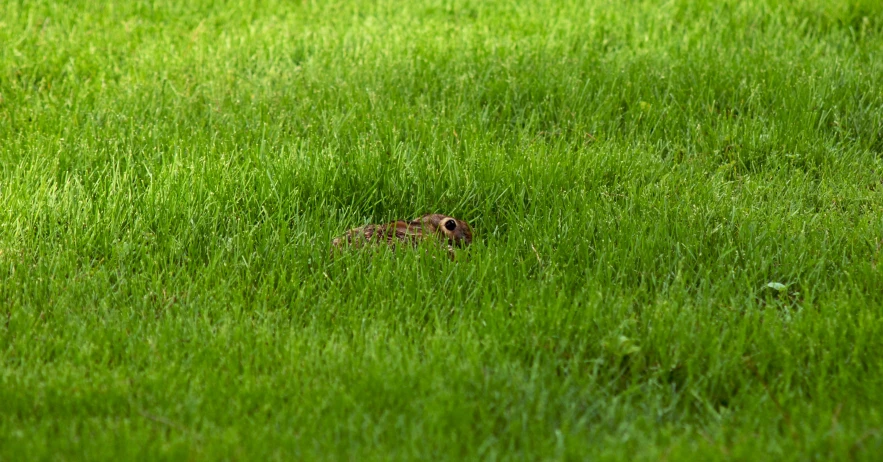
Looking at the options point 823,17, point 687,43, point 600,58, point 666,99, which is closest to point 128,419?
point 666,99

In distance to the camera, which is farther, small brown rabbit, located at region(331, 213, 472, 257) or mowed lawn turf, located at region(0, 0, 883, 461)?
small brown rabbit, located at region(331, 213, 472, 257)

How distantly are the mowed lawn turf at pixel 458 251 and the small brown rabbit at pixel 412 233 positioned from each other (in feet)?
0.30

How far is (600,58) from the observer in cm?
603

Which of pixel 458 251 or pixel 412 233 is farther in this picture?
pixel 412 233

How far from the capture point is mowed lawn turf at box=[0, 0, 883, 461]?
2967 millimetres

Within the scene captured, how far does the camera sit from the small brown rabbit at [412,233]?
13.3ft

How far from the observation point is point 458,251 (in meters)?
3.96

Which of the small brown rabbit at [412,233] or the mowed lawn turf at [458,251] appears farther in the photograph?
the small brown rabbit at [412,233]

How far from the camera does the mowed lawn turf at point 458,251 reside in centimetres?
297

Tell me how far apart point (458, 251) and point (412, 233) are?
0.30 m

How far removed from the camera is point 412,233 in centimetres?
416

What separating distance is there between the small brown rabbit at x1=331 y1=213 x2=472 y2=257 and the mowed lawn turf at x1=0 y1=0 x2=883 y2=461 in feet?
0.30

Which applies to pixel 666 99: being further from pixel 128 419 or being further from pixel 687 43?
pixel 128 419

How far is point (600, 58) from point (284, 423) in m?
3.88
